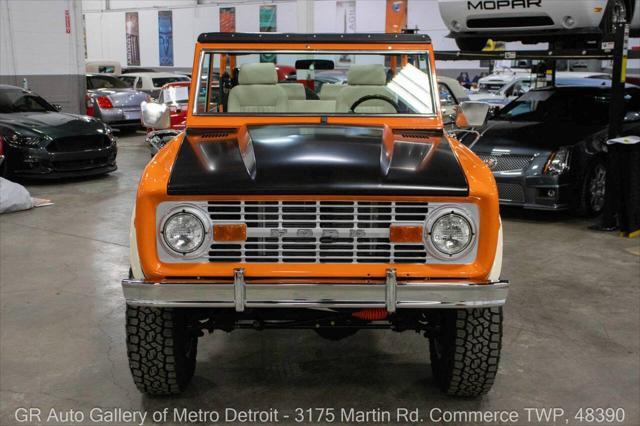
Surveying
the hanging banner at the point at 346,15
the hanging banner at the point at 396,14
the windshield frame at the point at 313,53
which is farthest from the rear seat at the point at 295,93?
the hanging banner at the point at 346,15

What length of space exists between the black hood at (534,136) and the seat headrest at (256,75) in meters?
4.07

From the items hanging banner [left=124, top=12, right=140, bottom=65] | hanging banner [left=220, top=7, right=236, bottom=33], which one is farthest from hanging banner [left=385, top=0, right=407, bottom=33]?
hanging banner [left=124, top=12, right=140, bottom=65]

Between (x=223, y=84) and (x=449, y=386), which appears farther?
(x=223, y=84)

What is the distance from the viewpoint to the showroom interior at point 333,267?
279 centimetres

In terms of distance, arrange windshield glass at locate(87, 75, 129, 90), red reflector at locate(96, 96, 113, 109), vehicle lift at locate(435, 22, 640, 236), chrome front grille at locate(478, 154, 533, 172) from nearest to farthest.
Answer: vehicle lift at locate(435, 22, 640, 236) → chrome front grille at locate(478, 154, 533, 172) → red reflector at locate(96, 96, 113, 109) → windshield glass at locate(87, 75, 129, 90)

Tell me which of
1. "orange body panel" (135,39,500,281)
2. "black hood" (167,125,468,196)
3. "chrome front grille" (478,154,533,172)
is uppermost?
"black hood" (167,125,468,196)

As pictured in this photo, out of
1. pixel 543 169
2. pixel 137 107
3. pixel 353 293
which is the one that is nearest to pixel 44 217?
pixel 543 169

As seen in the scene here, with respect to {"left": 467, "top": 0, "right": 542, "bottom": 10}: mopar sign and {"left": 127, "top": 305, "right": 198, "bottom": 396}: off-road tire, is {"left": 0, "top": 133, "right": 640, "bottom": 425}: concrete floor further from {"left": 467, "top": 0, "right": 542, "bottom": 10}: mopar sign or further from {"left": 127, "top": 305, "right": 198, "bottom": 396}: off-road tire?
{"left": 467, "top": 0, "right": 542, "bottom": 10}: mopar sign

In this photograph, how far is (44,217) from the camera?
24.9 feet

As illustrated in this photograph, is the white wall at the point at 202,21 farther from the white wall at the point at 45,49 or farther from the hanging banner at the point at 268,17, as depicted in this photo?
the white wall at the point at 45,49

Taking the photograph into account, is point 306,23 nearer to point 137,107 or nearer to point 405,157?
point 137,107

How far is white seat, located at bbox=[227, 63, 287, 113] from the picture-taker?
4020mm

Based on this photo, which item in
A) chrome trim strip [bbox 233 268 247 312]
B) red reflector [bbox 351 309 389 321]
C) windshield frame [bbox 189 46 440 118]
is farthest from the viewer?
windshield frame [bbox 189 46 440 118]

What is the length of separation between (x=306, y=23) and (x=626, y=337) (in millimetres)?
14106
